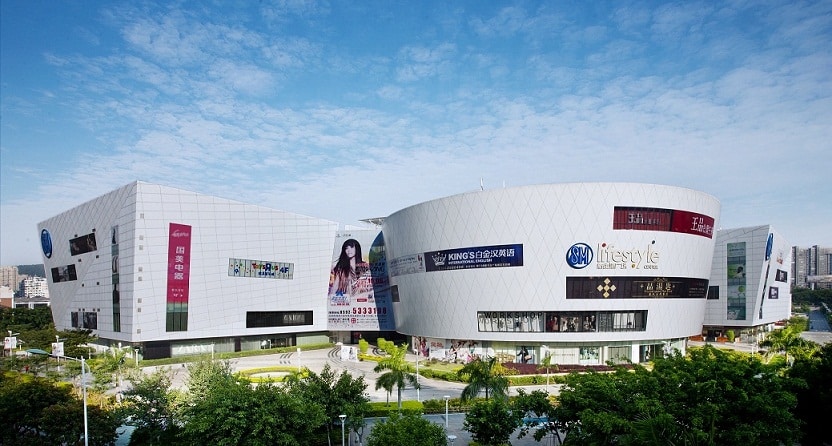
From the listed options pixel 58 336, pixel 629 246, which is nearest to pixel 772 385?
pixel 629 246

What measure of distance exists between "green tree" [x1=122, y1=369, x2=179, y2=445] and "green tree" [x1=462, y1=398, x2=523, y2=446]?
52.3ft

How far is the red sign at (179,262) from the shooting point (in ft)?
190

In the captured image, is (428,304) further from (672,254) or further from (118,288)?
(118,288)

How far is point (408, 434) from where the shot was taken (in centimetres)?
2334

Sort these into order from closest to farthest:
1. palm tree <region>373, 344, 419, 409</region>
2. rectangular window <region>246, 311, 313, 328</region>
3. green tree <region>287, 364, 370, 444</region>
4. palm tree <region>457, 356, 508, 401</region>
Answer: green tree <region>287, 364, 370, 444</region>
palm tree <region>457, 356, 508, 401</region>
palm tree <region>373, 344, 419, 409</region>
rectangular window <region>246, 311, 313, 328</region>

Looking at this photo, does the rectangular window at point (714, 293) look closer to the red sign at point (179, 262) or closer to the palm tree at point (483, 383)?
the palm tree at point (483, 383)

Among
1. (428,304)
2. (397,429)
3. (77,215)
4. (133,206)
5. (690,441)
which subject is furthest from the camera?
(77,215)

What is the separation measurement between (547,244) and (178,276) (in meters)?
39.4

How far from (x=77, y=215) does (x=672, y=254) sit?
7066 centimetres

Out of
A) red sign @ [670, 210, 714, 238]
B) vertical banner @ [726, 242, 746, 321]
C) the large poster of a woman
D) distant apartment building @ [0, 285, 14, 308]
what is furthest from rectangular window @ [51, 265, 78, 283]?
distant apartment building @ [0, 285, 14, 308]

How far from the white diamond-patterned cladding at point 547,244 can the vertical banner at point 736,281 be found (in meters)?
26.1

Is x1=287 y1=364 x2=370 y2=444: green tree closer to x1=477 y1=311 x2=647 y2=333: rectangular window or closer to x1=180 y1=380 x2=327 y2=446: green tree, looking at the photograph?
x1=180 y1=380 x2=327 y2=446: green tree

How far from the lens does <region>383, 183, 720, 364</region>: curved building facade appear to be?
51.7 m

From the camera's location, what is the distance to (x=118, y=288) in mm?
58562
